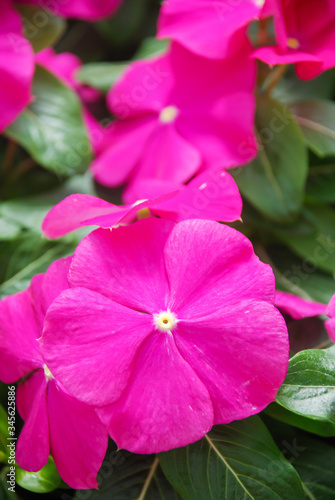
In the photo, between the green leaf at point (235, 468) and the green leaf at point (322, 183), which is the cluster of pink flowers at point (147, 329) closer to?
Result: the green leaf at point (235, 468)

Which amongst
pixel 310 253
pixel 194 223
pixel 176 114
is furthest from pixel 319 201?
pixel 194 223

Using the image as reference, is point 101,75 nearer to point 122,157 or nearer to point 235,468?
point 122,157

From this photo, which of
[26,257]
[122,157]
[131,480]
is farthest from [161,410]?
[122,157]

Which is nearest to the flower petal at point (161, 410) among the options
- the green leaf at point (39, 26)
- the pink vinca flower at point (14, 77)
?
the pink vinca flower at point (14, 77)

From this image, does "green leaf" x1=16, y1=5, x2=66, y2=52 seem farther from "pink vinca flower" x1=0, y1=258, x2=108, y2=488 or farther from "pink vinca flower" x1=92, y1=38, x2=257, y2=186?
"pink vinca flower" x1=0, y1=258, x2=108, y2=488

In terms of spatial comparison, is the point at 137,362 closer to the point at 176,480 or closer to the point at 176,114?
the point at 176,480

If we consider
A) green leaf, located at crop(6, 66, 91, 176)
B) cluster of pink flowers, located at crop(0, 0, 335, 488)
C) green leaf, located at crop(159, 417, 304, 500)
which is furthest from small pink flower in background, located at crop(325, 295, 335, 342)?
green leaf, located at crop(6, 66, 91, 176)

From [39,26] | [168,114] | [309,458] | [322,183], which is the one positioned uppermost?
[39,26]
